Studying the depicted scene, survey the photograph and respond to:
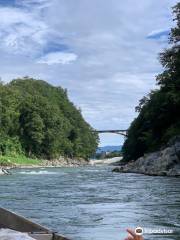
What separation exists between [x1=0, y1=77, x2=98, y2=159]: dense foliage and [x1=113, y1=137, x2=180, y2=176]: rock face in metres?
61.3

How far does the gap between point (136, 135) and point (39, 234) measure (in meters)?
82.7

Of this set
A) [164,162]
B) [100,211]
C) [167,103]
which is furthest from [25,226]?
[167,103]

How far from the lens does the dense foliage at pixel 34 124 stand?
129 m

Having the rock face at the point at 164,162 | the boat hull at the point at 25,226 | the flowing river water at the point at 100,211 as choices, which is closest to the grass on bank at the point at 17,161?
the rock face at the point at 164,162

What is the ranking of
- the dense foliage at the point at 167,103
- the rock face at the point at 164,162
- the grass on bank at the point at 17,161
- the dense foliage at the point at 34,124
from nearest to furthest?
the rock face at the point at 164,162 → the dense foliage at the point at 167,103 → the grass on bank at the point at 17,161 → the dense foliage at the point at 34,124

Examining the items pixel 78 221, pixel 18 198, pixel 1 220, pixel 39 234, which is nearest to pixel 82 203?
pixel 18 198

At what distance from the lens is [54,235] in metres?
10.9

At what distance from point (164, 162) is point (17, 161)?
64.1m

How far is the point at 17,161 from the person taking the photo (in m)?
122

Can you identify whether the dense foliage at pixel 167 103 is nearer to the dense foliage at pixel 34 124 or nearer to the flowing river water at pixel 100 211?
the flowing river water at pixel 100 211

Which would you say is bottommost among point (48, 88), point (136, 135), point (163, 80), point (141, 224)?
point (141, 224)

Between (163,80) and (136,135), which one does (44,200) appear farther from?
(136,135)

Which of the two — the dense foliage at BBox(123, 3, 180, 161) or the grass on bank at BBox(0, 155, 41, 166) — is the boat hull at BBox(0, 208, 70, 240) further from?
the grass on bank at BBox(0, 155, 41, 166)

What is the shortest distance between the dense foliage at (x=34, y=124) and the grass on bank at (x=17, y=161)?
→ 239 centimetres
